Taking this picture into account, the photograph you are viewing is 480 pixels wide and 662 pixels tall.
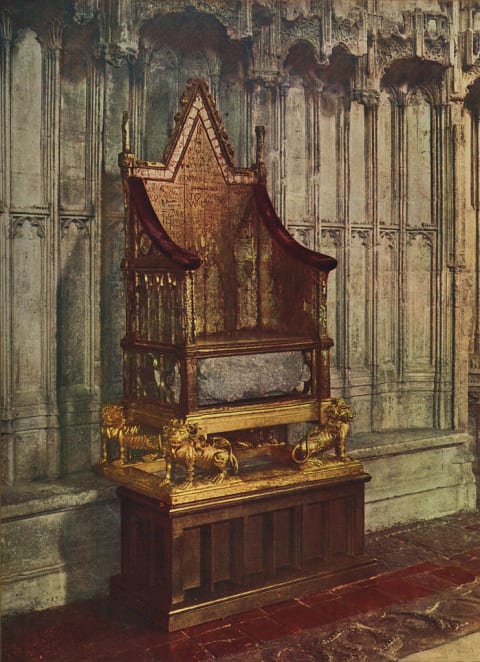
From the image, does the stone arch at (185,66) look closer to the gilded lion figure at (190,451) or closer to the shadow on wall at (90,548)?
the gilded lion figure at (190,451)

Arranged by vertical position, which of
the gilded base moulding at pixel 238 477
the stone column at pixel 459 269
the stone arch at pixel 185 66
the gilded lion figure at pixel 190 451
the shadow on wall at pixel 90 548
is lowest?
the shadow on wall at pixel 90 548

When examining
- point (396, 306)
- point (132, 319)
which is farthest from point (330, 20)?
point (132, 319)

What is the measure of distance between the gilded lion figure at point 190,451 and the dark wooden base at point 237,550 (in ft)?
0.51

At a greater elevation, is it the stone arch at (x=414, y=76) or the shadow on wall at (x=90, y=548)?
the stone arch at (x=414, y=76)

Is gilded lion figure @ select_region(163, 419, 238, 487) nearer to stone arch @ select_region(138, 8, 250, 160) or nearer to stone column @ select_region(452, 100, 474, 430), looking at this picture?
stone arch @ select_region(138, 8, 250, 160)

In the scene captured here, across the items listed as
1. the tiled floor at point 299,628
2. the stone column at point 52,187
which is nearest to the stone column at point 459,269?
the tiled floor at point 299,628

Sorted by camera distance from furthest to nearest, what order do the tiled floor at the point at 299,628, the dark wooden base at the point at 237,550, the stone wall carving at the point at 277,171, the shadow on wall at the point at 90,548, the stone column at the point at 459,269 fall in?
1. the stone column at the point at 459,269
2. the stone wall carving at the point at 277,171
3. the shadow on wall at the point at 90,548
4. the dark wooden base at the point at 237,550
5. the tiled floor at the point at 299,628

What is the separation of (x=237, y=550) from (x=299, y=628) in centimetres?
52

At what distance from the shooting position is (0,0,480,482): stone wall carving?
15.9 ft

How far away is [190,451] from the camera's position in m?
4.17

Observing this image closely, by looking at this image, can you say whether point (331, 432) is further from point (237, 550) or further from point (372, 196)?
point (372, 196)

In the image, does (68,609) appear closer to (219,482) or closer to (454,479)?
(219,482)

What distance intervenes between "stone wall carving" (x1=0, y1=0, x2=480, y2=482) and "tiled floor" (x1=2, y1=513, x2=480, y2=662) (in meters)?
1.08

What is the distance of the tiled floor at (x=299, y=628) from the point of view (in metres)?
3.86
